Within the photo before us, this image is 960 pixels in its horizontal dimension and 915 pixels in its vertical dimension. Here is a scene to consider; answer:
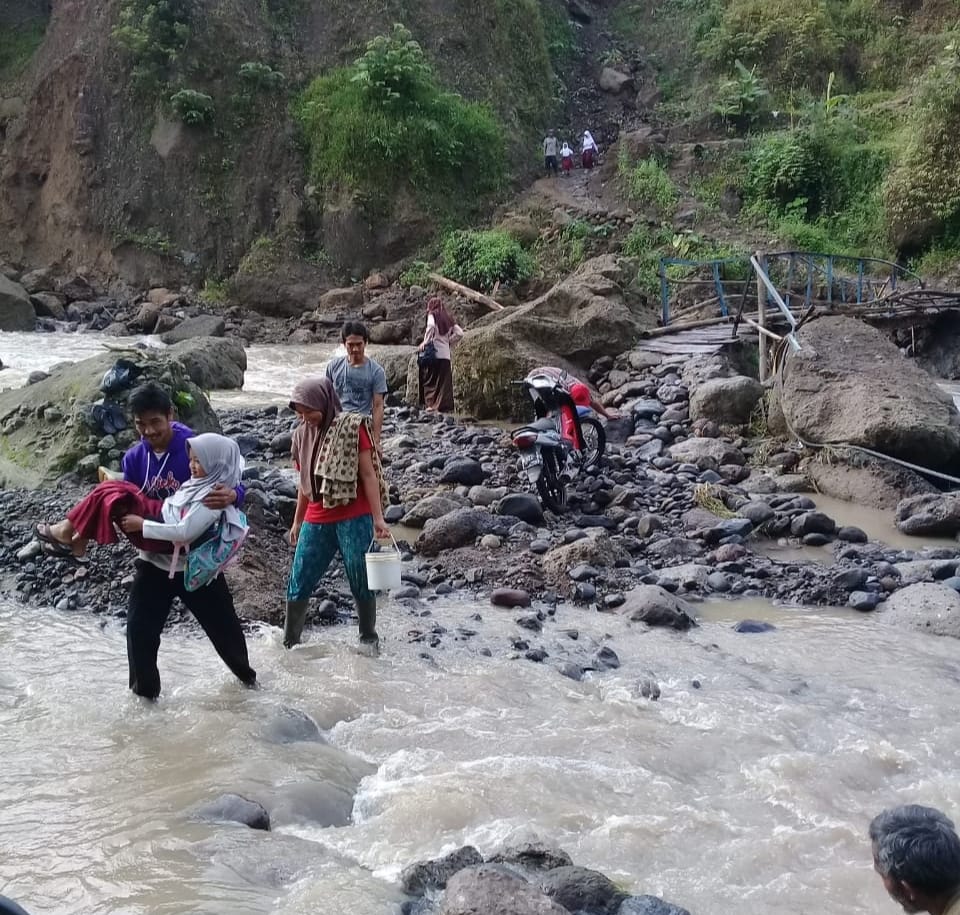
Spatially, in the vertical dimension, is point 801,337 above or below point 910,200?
below

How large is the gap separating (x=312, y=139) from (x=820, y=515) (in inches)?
864

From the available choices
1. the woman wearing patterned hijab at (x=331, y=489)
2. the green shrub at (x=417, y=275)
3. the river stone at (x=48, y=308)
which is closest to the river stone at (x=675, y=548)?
the woman wearing patterned hijab at (x=331, y=489)

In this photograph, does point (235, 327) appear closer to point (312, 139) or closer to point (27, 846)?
point (312, 139)

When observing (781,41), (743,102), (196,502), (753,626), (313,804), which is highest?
(781,41)

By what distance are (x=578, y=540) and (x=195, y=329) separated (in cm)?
1431

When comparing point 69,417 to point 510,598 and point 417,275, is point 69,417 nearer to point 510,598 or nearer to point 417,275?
point 510,598

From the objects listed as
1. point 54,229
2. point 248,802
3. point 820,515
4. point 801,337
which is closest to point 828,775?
point 248,802

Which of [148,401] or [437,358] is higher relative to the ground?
[148,401]

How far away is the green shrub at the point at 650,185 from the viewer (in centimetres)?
2423

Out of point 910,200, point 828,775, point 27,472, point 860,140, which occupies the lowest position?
point 828,775

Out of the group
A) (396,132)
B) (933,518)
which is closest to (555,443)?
(933,518)

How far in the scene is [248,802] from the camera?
3852mm

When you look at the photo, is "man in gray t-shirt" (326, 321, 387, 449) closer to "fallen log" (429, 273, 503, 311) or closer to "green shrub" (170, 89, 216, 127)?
"fallen log" (429, 273, 503, 311)

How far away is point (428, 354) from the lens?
482 inches
